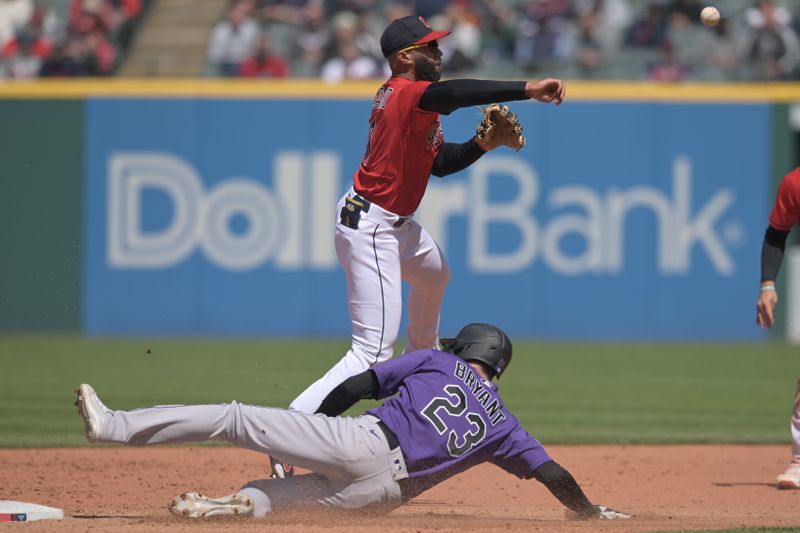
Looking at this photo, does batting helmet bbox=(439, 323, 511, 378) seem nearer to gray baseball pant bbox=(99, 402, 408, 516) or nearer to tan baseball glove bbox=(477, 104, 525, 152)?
gray baseball pant bbox=(99, 402, 408, 516)

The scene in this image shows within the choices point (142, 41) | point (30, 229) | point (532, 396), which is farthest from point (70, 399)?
point (142, 41)

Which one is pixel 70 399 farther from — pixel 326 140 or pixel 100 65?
pixel 100 65

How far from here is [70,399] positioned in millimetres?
10258

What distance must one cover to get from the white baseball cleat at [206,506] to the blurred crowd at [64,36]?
11.6 metres

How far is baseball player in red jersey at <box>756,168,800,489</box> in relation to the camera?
20.9ft

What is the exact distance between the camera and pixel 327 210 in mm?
14805

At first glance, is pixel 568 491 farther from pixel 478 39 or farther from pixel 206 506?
pixel 478 39

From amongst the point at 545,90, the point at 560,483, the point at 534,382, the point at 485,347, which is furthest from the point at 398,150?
the point at 534,382

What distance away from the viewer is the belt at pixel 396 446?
4984 millimetres

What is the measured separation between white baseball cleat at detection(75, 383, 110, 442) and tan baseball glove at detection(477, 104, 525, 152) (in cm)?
256

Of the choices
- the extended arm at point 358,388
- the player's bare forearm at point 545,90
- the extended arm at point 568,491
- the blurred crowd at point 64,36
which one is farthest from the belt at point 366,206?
the blurred crowd at point 64,36

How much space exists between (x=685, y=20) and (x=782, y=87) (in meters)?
1.83

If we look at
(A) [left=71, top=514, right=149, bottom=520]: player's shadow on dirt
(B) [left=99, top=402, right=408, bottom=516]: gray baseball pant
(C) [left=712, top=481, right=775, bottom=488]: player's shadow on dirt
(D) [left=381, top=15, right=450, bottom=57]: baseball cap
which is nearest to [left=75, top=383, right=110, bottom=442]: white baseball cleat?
(B) [left=99, top=402, right=408, bottom=516]: gray baseball pant

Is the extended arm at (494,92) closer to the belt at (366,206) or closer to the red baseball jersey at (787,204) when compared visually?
the belt at (366,206)
